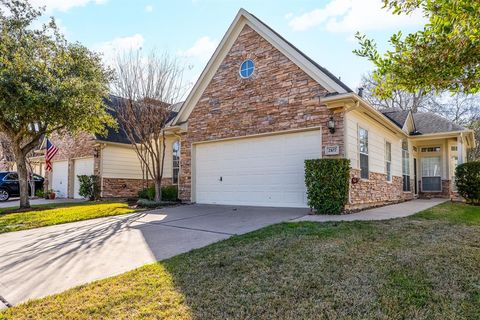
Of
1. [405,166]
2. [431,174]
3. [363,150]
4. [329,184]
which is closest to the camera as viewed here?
[329,184]

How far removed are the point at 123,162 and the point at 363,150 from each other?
12237 mm

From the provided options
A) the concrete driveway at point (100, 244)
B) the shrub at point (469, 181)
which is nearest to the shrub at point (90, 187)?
the concrete driveway at point (100, 244)

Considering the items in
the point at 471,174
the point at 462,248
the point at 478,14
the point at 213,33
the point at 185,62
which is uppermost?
the point at 213,33

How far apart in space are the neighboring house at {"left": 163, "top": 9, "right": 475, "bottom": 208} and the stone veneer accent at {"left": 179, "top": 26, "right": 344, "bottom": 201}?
0.03 meters

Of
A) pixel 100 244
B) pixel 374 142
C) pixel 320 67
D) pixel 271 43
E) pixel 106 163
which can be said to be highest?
pixel 271 43

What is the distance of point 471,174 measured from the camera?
40.1 feet

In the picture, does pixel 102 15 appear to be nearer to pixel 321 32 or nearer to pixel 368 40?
pixel 321 32

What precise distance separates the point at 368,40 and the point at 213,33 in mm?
8738

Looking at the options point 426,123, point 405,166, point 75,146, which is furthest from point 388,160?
point 75,146

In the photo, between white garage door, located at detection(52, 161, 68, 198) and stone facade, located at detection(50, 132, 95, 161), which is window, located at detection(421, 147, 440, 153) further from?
white garage door, located at detection(52, 161, 68, 198)

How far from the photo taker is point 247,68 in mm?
10742

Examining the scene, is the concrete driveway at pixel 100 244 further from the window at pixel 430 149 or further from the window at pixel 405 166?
the window at pixel 430 149

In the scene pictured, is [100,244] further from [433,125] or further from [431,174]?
[431,174]

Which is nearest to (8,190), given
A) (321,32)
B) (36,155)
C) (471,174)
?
(36,155)
